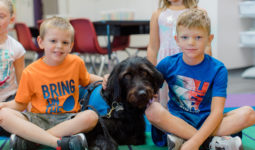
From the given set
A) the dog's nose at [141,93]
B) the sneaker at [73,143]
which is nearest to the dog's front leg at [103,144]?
the sneaker at [73,143]

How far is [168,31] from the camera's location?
2254 millimetres

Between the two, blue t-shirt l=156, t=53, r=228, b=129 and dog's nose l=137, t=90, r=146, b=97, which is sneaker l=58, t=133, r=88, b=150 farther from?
blue t-shirt l=156, t=53, r=228, b=129

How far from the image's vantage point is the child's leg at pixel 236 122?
1548 mm

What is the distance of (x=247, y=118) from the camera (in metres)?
1.55

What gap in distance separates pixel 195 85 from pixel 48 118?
94 cm

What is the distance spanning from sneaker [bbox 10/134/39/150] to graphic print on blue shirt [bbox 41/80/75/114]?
0.23 meters

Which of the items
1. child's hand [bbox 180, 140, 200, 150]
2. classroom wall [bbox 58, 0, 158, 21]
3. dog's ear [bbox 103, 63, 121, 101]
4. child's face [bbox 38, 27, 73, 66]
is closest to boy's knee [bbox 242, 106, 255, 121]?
child's hand [bbox 180, 140, 200, 150]

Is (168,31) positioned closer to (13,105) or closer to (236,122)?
(236,122)

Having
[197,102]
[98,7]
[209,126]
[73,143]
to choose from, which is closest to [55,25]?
[73,143]

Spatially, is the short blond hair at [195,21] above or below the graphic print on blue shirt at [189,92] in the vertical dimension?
above

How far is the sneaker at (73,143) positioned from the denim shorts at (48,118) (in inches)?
7.4

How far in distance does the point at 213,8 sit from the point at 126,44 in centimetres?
173

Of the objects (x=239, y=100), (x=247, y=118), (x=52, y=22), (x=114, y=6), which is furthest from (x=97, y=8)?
(x=247, y=118)

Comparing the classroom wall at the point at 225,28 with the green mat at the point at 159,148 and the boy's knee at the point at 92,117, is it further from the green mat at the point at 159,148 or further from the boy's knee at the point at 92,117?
the boy's knee at the point at 92,117
